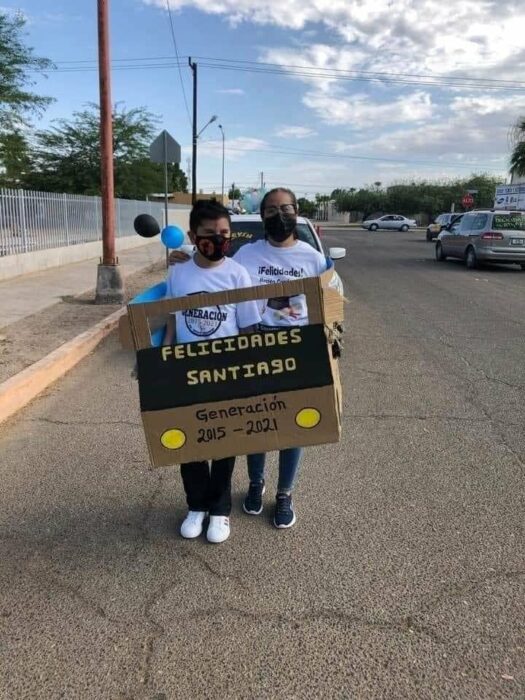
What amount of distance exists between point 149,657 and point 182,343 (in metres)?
1.29

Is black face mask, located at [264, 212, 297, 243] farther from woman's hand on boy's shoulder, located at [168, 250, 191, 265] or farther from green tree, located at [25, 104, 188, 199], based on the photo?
green tree, located at [25, 104, 188, 199]

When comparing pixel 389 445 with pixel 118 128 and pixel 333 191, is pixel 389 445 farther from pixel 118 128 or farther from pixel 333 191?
pixel 333 191

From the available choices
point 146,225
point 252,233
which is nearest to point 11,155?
point 252,233

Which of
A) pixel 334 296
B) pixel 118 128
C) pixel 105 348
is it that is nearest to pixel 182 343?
pixel 334 296

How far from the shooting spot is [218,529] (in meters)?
3.18

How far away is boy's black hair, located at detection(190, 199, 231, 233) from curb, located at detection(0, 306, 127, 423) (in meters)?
1.72

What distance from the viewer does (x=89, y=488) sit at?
12.5ft

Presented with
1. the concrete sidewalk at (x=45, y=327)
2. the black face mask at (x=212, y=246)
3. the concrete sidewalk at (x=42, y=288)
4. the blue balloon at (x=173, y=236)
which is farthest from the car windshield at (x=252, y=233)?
the black face mask at (x=212, y=246)

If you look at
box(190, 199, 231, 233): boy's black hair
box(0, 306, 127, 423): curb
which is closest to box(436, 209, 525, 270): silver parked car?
box(0, 306, 127, 423): curb

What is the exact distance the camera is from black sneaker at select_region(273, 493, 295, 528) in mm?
3316

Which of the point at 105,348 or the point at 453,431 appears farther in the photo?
the point at 105,348

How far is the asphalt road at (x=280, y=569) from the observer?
229 centimetres

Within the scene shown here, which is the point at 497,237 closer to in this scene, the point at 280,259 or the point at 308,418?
the point at 280,259

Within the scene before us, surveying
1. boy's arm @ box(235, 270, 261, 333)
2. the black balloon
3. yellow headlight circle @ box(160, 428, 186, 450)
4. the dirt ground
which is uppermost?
the black balloon
